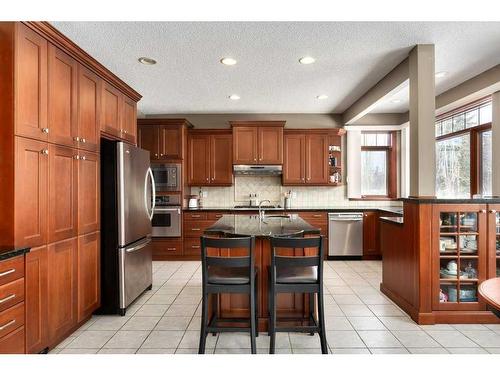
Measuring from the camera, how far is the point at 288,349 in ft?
7.77

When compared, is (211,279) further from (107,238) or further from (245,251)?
(107,238)

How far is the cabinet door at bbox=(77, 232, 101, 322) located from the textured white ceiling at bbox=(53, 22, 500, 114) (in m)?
1.83

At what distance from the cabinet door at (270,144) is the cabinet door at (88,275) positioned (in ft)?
10.6

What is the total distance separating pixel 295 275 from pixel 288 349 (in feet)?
1.94

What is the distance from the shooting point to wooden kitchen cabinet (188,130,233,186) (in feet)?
18.5

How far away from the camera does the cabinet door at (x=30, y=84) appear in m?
2.00

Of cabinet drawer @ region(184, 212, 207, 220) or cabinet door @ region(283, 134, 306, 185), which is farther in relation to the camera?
cabinet door @ region(283, 134, 306, 185)

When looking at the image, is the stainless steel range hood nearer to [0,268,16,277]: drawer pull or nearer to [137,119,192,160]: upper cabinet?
A: [137,119,192,160]: upper cabinet

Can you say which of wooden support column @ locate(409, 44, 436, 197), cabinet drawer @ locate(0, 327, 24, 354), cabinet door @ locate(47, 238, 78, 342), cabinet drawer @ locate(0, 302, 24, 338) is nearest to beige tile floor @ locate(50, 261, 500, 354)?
cabinet door @ locate(47, 238, 78, 342)

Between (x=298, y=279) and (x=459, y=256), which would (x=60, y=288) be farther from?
(x=459, y=256)

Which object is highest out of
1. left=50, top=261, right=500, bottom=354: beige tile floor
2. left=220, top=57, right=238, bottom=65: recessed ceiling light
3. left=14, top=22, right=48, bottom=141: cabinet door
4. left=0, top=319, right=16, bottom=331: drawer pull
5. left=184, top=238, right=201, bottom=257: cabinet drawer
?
left=220, top=57, right=238, bottom=65: recessed ceiling light

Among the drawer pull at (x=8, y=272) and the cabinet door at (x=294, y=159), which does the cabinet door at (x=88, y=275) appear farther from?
the cabinet door at (x=294, y=159)

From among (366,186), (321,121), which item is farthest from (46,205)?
(366,186)

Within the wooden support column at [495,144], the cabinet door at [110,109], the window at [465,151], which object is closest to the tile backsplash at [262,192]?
the window at [465,151]
